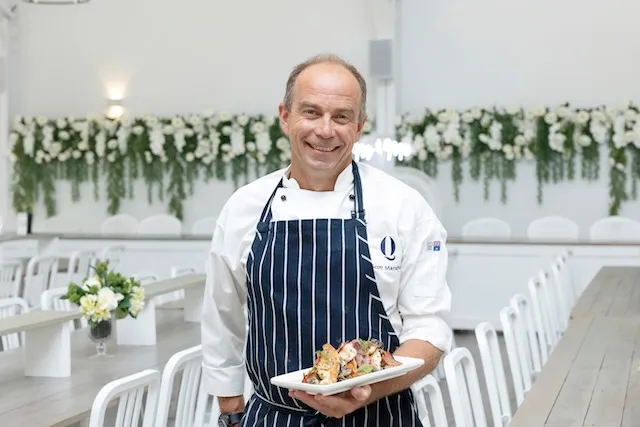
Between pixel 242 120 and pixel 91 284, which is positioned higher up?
pixel 242 120

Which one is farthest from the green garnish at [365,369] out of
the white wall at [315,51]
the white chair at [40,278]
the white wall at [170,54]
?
the white wall at [170,54]

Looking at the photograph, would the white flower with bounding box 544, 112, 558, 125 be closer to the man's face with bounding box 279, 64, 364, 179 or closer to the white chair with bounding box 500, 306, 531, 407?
the white chair with bounding box 500, 306, 531, 407

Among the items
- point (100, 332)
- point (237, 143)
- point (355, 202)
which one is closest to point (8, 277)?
point (100, 332)

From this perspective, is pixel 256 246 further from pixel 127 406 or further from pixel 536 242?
pixel 536 242

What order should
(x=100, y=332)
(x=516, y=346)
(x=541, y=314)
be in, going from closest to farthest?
1. (x=100, y=332)
2. (x=516, y=346)
3. (x=541, y=314)

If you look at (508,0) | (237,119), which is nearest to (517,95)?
(508,0)

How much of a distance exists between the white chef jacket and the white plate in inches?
5.3

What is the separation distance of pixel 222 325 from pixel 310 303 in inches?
11.2

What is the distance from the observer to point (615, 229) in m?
10.6

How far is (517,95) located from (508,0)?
107cm

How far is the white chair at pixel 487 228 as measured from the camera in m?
11.0

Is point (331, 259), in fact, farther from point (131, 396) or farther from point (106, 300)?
point (106, 300)

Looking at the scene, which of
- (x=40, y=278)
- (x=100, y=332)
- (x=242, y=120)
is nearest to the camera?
(x=100, y=332)

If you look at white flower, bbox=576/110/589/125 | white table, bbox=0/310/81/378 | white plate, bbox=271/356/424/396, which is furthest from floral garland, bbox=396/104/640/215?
white plate, bbox=271/356/424/396
